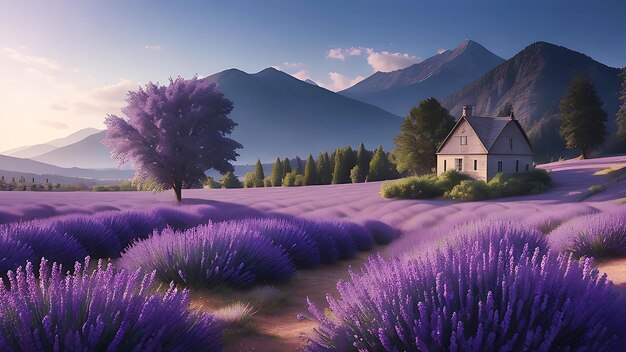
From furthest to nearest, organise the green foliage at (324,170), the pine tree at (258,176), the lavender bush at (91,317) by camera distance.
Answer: the pine tree at (258,176) < the green foliage at (324,170) < the lavender bush at (91,317)

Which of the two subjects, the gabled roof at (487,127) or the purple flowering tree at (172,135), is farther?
the gabled roof at (487,127)

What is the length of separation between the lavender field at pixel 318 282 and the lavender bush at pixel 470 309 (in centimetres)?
1

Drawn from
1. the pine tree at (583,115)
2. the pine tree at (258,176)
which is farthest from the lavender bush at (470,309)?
the pine tree at (258,176)

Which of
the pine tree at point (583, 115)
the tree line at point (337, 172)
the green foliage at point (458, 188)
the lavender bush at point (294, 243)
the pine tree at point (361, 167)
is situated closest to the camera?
the lavender bush at point (294, 243)

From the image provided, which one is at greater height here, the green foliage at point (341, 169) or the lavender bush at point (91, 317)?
the green foliage at point (341, 169)

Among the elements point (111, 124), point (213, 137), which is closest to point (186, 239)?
point (213, 137)

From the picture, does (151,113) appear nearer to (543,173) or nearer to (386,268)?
(386,268)

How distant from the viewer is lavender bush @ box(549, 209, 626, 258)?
6.32 m

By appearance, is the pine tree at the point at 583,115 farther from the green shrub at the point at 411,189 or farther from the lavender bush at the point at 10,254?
the lavender bush at the point at 10,254

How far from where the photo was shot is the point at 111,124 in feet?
61.3

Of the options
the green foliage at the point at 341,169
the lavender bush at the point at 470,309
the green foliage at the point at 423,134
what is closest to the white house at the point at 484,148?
the green foliage at the point at 423,134

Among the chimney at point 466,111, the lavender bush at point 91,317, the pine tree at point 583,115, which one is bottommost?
the lavender bush at point 91,317

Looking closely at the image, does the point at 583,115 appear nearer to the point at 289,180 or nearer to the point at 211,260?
the point at 289,180

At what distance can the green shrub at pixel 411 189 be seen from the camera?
2220 cm
